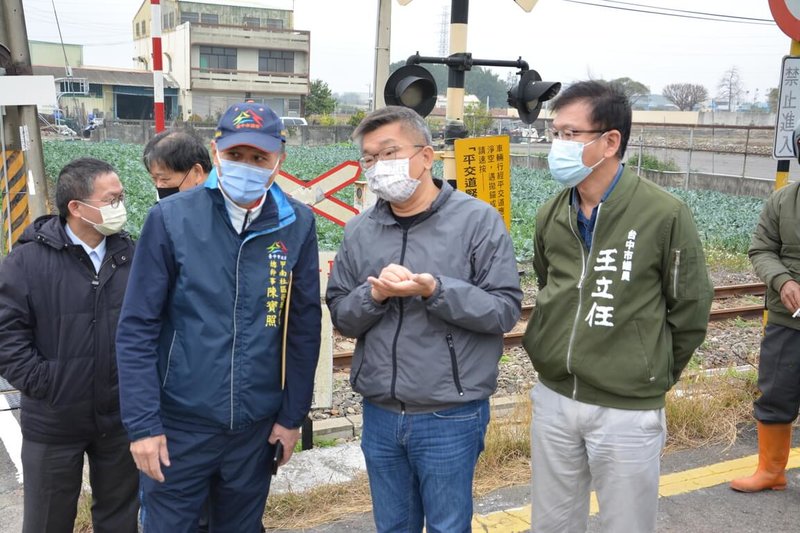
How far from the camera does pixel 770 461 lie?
426cm

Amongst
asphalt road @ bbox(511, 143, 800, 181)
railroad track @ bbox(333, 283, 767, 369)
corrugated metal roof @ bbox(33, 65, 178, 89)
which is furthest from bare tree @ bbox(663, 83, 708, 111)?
railroad track @ bbox(333, 283, 767, 369)

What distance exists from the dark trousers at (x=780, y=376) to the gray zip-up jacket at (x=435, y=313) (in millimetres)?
2207

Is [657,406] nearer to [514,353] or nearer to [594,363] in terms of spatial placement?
[594,363]

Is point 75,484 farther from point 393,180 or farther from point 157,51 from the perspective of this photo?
point 157,51

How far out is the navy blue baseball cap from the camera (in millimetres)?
2746

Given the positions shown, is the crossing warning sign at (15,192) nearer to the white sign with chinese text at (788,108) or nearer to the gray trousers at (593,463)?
the gray trousers at (593,463)

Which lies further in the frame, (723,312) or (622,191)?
(723,312)

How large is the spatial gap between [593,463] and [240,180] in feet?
5.91

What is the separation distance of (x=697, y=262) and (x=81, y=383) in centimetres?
265

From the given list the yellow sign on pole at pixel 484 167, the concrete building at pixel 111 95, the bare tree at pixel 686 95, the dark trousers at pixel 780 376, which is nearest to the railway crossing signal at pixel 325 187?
the yellow sign on pole at pixel 484 167

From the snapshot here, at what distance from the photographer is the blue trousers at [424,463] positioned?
2787 millimetres

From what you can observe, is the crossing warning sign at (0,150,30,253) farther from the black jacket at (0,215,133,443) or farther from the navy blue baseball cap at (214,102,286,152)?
the navy blue baseball cap at (214,102,286,152)

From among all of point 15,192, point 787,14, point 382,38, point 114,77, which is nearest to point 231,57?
point 114,77

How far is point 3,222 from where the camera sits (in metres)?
9.44
